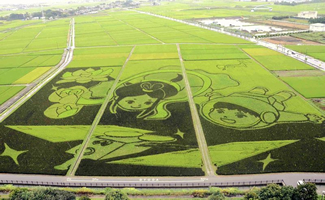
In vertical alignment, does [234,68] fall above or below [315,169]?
above

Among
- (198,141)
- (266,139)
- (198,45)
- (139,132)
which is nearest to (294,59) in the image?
(198,45)

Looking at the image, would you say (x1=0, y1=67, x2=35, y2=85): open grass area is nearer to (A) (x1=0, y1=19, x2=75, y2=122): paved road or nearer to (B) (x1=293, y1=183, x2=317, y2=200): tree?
(A) (x1=0, y1=19, x2=75, y2=122): paved road

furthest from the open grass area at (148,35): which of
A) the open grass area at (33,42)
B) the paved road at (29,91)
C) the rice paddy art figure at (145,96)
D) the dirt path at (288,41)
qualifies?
the rice paddy art figure at (145,96)

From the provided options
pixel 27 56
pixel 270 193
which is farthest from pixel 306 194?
pixel 27 56

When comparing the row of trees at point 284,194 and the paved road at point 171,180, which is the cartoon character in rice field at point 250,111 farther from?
the row of trees at point 284,194

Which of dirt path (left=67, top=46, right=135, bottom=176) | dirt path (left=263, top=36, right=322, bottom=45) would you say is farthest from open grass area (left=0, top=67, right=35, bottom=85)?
dirt path (left=263, top=36, right=322, bottom=45)

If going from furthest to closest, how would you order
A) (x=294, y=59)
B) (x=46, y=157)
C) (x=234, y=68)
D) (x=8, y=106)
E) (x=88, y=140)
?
(x=294, y=59), (x=234, y=68), (x=8, y=106), (x=88, y=140), (x=46, y=157)

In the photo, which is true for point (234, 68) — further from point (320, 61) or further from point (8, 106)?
point (8, 106)

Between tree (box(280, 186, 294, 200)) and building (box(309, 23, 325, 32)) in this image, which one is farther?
building (box(309, 23, 325, 32))
